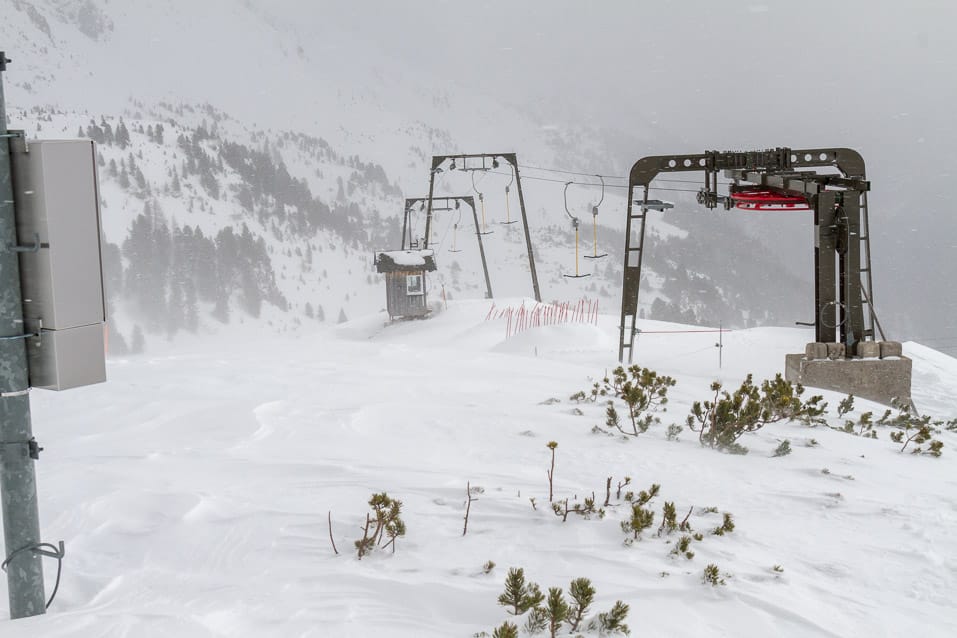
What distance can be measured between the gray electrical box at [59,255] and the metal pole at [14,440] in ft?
0.12

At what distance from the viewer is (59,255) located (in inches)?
88.4

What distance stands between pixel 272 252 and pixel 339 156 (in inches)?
2021

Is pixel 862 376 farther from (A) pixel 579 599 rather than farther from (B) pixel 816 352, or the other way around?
(A) pixel 579 599

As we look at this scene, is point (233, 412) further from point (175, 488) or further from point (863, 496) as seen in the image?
point (863, 496)

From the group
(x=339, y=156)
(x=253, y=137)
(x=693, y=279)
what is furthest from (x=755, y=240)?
(x=253, y=137)

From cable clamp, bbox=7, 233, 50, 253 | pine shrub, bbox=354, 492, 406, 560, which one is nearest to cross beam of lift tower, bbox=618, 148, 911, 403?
pine shrub, bbox=354, 492, 406, 560

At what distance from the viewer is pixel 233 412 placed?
17.7 feet

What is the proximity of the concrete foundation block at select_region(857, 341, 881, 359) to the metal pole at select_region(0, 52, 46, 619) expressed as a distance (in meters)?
10.3

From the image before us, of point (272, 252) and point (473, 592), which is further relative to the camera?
point (272, 252)

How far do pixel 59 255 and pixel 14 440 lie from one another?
0.67 m

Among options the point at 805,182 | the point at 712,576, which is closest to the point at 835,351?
the point at 805,182

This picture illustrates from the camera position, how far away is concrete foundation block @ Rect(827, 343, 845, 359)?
9.60 m

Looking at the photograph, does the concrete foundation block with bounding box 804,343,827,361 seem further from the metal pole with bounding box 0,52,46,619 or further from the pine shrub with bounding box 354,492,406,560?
the metal pole with bounding box 0,52,46,619

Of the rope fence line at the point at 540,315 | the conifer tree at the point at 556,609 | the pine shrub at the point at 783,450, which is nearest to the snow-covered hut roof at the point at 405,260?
the rope fence line at the point at 540,315
